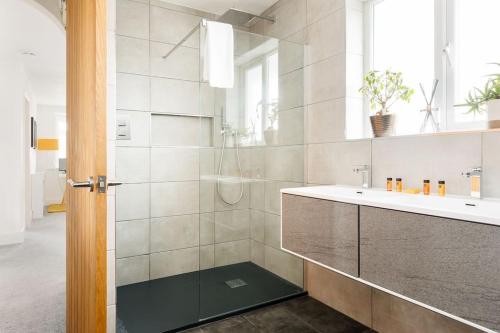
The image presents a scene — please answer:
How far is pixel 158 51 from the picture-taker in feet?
9.43

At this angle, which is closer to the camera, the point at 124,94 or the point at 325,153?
the point at 325,153

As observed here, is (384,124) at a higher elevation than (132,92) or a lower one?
lower

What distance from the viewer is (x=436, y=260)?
1163 millimetres

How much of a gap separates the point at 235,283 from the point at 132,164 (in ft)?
4.38

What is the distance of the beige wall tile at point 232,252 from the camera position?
7.41ft

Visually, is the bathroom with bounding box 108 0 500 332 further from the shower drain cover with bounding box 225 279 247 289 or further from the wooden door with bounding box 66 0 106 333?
the wooden door with bounding box 66 0 106 333

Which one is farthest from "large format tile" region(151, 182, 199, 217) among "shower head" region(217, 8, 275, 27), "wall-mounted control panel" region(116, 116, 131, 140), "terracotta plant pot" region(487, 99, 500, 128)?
"terracotta plant pot" region(487, 99, 500, 128)

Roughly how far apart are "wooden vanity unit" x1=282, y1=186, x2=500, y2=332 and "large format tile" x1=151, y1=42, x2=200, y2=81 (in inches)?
71.2

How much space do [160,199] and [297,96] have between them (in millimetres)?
1508

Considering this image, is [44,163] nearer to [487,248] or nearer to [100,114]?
[100,114]

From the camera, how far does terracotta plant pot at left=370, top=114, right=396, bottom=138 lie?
1907mm

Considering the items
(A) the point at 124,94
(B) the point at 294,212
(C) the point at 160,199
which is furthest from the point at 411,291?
(A) the point at 124,94

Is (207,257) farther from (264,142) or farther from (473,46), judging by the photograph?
(473,46)

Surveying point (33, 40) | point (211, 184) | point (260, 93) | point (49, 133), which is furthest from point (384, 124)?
point (49, 133)
